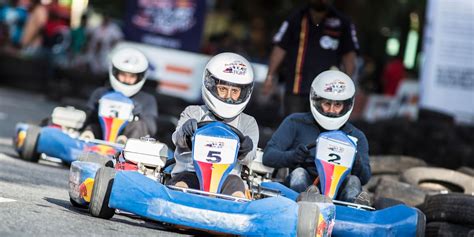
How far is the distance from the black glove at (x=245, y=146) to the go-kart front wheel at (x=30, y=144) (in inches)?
148

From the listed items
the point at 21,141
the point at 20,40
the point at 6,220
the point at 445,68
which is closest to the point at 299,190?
the point at 6,220

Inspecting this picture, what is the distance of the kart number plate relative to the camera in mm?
11859

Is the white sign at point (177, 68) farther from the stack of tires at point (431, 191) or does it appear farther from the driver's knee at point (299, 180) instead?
the driver's knee at point (299, 180)

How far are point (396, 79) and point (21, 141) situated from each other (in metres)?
14.8

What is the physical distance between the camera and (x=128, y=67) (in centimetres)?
1243

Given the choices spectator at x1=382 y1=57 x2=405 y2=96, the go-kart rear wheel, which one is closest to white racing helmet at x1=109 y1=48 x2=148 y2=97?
the go-kart rear wheel

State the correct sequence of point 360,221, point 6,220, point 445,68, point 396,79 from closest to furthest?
point 6,220 < point 360,221 < point 445,68 < point 396,79

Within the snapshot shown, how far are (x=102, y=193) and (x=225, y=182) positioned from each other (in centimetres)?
80

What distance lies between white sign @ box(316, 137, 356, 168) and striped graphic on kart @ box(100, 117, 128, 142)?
3.14 metres

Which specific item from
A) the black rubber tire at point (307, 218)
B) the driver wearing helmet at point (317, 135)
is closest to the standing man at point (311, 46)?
the driver wearing helmet at point (317, 135)

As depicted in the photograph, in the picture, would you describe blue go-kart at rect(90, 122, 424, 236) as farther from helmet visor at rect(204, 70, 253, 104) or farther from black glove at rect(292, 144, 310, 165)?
black glove at rect(292, 144, 310, 165)

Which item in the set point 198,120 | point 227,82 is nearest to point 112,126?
point 198,120

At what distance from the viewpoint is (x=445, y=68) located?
1823 cm

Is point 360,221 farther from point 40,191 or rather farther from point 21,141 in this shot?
point 21,141
